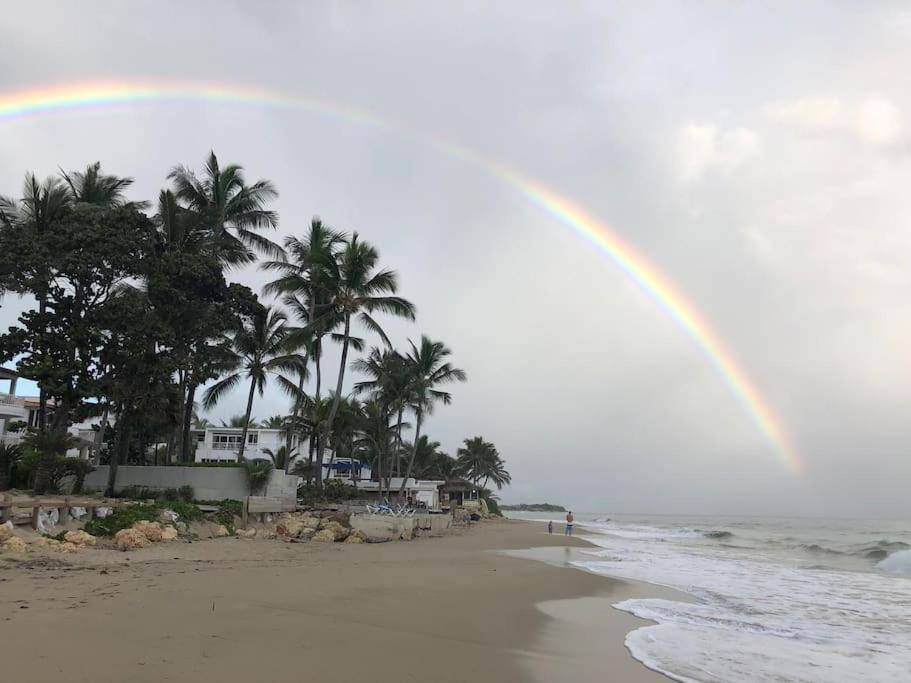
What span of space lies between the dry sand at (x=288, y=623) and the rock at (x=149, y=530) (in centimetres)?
103

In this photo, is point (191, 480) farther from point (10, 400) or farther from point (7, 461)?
point (10, 400)

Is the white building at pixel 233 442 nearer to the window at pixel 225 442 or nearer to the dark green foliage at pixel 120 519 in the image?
the window at pixel 225 442

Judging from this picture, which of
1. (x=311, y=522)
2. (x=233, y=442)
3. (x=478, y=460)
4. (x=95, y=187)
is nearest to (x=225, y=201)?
(x=95, y=187)

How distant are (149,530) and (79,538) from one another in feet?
6.15

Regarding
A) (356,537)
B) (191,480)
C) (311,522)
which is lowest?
(356,537)

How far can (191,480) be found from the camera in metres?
21.1

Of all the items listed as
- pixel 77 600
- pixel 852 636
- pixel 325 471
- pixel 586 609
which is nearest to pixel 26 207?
pixel 77 600

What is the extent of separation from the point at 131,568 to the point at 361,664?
650 centimetres

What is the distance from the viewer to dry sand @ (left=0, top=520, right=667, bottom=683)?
5113mm

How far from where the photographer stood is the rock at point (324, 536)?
18969 mm

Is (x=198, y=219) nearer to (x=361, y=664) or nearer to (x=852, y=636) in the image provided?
(x=361, y=664)

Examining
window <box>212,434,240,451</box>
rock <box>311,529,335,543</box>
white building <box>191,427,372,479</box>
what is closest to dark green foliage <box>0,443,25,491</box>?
rock <box>311,529,335,543</box>

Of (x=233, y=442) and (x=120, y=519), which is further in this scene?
(x=233, y=442)

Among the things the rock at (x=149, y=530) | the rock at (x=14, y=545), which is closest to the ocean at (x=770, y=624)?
the rock at (x=14, y=545)
